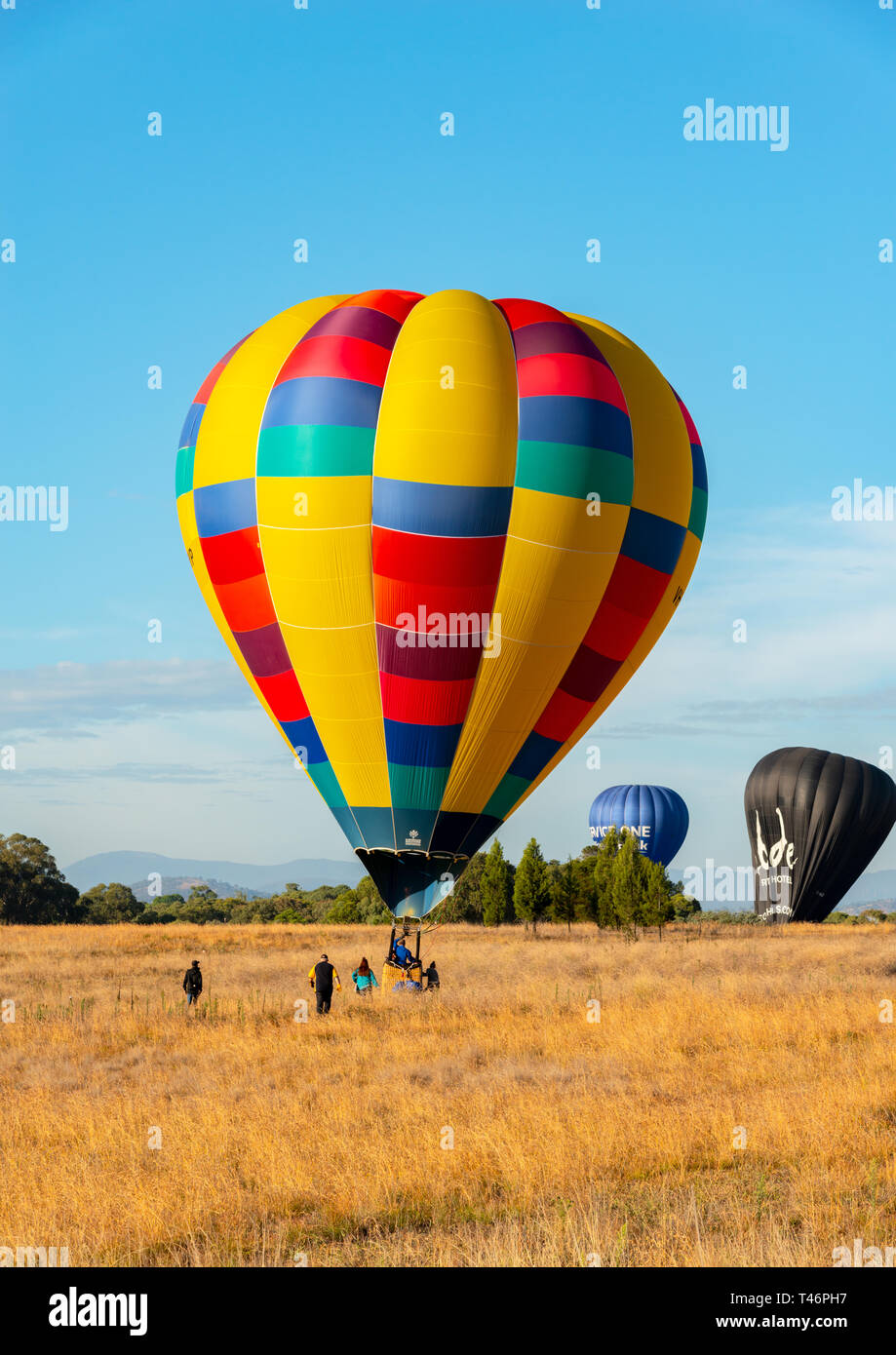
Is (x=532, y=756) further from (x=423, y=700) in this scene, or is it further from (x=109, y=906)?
(x=109, y=906)

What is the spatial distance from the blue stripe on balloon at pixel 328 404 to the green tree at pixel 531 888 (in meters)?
34.6

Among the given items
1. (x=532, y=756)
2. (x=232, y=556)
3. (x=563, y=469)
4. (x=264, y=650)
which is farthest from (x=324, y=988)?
(x=563, y=469)

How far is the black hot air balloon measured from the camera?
5506cm

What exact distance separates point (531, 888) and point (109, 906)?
115ft

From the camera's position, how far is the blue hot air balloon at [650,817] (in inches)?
3046

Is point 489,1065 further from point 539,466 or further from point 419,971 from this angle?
point 539,466

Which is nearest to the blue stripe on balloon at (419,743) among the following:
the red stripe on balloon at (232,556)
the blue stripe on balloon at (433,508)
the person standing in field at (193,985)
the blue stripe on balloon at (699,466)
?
the blue stripe on balloon at (433,508)

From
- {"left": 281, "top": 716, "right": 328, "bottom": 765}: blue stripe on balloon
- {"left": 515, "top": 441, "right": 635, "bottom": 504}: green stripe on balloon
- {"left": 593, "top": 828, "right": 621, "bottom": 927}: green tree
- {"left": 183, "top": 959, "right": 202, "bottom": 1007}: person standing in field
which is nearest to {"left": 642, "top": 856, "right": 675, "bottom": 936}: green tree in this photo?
{"left": 593, "top": 828, "right": 621, "bottom": 927}: green tree

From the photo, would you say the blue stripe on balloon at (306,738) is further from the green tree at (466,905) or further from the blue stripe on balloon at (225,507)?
the green tree at (466,905)

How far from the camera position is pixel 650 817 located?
255 feet

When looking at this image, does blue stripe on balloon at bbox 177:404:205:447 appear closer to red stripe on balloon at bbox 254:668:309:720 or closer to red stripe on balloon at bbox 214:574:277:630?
red stripe on balloon at bbox 214:574:277:630
